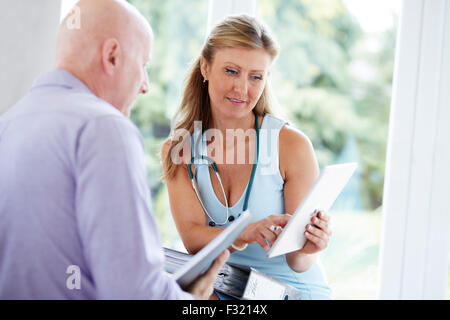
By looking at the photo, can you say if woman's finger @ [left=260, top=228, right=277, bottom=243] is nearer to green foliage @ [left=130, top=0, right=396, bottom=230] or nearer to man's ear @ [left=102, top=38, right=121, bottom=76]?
man's ear @ [left=102, top=38, right=121, bottom=76]

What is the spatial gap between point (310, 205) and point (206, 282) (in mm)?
363

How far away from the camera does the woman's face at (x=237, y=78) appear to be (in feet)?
5.07

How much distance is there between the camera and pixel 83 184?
2.67 feet

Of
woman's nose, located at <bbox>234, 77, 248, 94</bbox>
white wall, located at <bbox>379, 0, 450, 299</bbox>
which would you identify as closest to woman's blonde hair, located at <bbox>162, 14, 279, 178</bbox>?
woman's nose, located at <bbox>234, 77, 248, 94</bbox>

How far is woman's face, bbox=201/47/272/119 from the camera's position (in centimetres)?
154

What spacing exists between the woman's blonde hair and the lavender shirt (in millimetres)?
758

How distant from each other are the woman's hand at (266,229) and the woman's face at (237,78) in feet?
1.39

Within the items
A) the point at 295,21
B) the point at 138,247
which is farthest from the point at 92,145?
the point at 295,21

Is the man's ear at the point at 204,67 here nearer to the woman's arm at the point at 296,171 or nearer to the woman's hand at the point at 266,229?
the woman's arm at the point at 296,171

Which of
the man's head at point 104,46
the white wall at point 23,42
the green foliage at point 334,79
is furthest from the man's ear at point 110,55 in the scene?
the green foliage at point 334,79

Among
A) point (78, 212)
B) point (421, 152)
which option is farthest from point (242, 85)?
point (421, 152)

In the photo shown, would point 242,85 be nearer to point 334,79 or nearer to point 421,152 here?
point 334,79

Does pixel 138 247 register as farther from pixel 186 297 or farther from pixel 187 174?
pixel 187 174

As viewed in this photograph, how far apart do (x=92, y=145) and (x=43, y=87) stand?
0.26 meters
